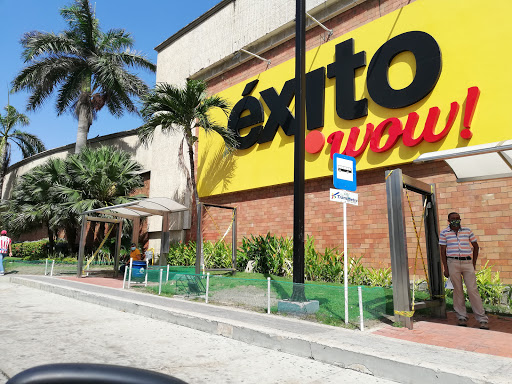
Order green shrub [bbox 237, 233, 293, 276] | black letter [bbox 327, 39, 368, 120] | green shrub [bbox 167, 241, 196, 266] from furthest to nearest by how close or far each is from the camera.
Result: green shrub [bbox 167, 241, 196, 266] → green shrub [bbox 237, 233, 293, 276] → black letter [bbox 327, 39, 368, 120]

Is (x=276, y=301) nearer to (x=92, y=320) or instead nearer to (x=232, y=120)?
(x=92, y=320)

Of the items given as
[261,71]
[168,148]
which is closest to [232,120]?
[261,71]

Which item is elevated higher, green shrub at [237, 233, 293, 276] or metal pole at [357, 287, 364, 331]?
green shrub at [237, 233, 293, 276]

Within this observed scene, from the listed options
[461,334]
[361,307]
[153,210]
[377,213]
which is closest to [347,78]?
[377,213]

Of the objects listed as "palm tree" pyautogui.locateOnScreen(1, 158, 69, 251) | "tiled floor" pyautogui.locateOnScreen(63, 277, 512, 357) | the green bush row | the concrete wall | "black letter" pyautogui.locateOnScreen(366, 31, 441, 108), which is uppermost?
the concrete wall

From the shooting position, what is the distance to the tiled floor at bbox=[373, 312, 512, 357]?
4938 mm

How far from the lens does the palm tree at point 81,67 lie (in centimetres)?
2070

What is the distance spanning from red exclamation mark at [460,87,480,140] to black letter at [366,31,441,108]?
1.02 metres

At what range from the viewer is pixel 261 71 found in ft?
51.3

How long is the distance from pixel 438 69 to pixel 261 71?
24.0 ft

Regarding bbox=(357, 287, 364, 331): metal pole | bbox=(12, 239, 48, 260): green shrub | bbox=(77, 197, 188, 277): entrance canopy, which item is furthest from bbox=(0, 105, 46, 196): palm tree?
bbox=(357, 287, 364, 331): metal pole

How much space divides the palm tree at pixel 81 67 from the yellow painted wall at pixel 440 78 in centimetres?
1065

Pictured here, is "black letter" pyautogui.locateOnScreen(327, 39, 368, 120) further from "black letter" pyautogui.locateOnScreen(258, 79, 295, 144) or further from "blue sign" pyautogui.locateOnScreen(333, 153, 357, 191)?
A: "blue sign" pyautogui.locateOnScreen(333, 153, 357, 191)

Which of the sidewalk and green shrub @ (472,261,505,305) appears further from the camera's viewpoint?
green shrub @ (472,261,505,305)
